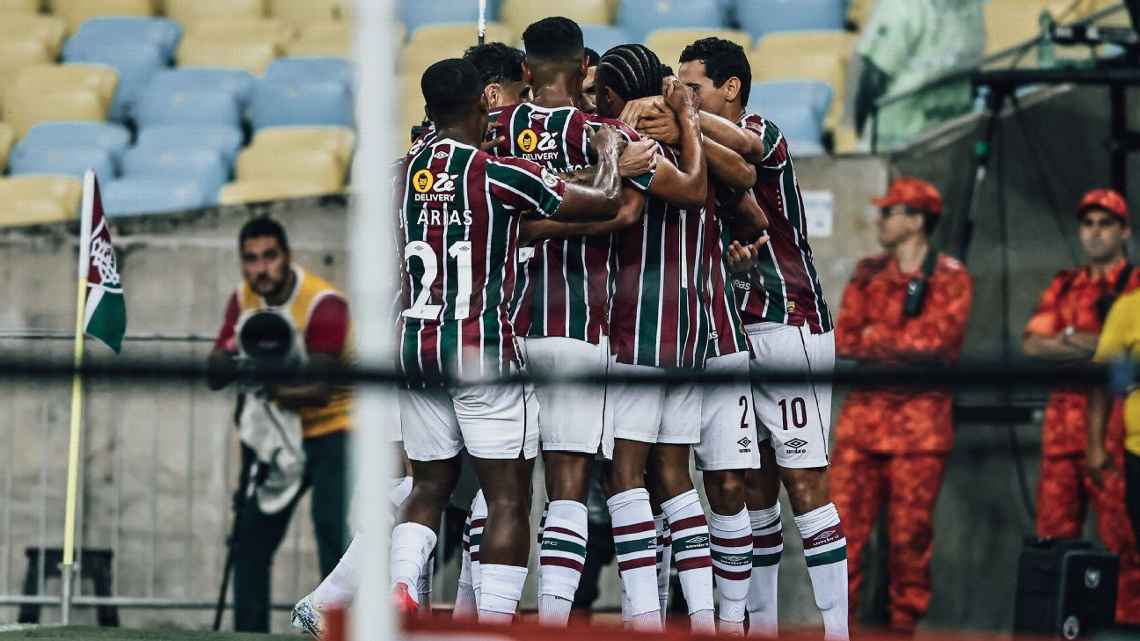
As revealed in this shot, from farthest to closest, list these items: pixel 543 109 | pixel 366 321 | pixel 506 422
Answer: pixel 543 109, pixel 506 422, pixel 366 321

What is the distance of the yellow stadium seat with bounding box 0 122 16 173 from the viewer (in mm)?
12797

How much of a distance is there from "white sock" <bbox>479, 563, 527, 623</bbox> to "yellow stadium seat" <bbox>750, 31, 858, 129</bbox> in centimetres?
624

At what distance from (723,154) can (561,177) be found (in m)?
0.68

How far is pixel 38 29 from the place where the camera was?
1410 cm

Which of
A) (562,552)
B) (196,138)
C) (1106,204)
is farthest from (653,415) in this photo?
(196,138)

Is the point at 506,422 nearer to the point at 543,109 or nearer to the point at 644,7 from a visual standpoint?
the point at 543,109

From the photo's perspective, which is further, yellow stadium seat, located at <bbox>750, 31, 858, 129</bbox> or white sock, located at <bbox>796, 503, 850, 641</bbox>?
yellow stadium seat, located at <bbox>750, 31, 858, 129</bbox>

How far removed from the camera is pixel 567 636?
360cm

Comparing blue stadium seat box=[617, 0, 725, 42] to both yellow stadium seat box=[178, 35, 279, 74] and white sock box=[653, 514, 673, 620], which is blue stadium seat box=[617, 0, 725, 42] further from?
white sock box=[653, 514, 673, 620]

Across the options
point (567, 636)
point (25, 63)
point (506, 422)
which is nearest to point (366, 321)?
point (567, 636)

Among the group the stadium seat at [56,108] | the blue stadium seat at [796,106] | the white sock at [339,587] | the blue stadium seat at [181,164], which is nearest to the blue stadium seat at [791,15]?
the blue stadium seat at [796,106]

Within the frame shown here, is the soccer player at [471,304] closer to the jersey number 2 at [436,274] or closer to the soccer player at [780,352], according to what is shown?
the jersey number 2 at [436,274]

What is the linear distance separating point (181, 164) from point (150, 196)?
1.67 feet

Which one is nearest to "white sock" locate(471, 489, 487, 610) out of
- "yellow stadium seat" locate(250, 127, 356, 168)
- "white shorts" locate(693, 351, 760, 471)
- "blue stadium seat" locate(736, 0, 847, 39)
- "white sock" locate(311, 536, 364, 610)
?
"white sock" locate(311, 536, 364, 610)
